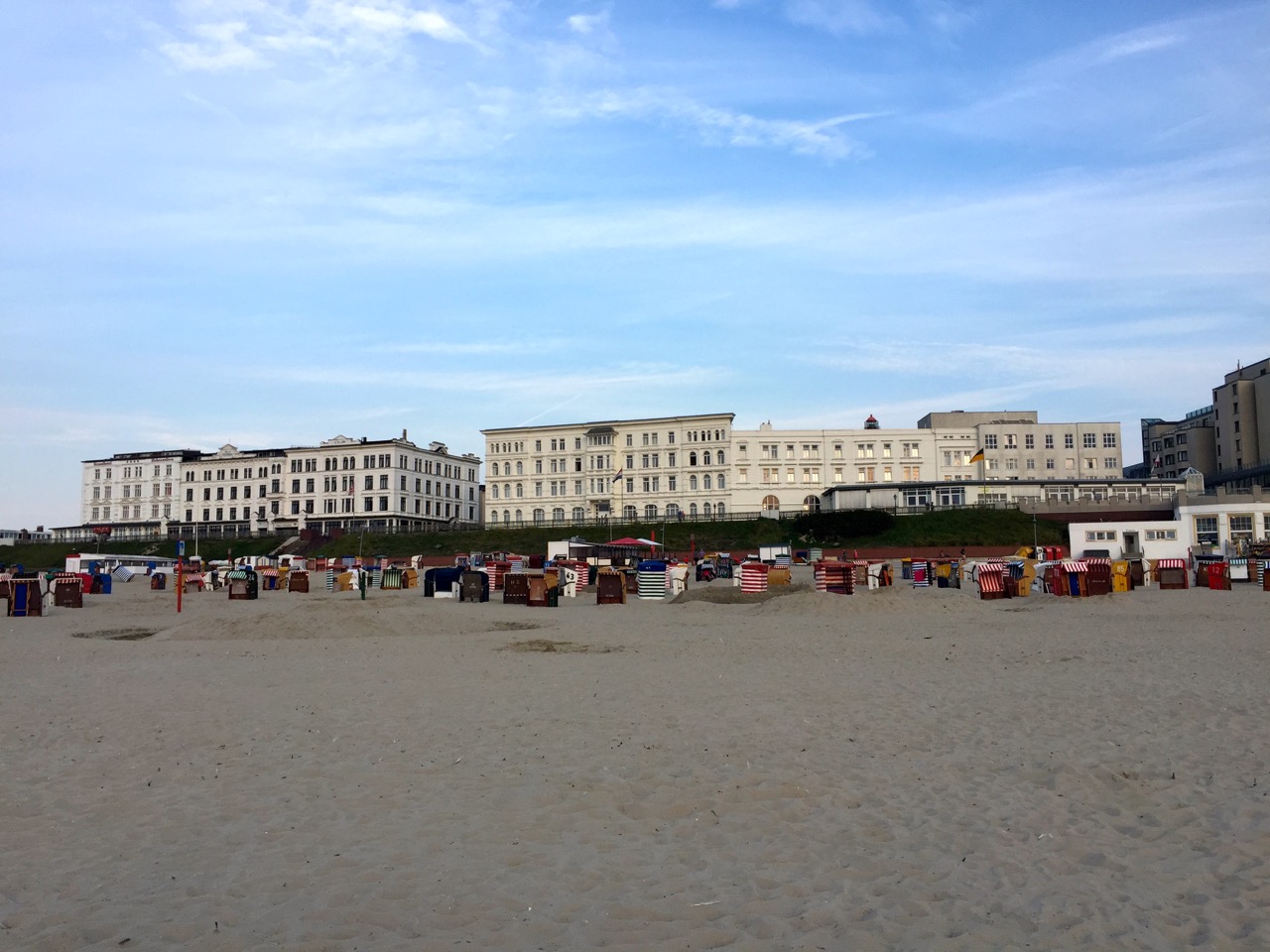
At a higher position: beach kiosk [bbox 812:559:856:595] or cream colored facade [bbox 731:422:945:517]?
cream colored facade [bbox 731:422:945:517]

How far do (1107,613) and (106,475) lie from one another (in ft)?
416

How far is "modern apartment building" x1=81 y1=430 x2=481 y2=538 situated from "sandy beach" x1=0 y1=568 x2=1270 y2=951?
3704 inches

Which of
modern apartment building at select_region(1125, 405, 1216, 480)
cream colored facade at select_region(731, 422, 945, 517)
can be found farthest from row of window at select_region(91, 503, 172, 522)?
modern apartment building at select_region(1125, 405, 1216, 480)

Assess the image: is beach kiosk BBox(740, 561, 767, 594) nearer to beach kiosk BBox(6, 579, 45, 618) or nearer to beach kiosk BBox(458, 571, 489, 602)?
beach kiosk BBox(458, 571, 489, 602)

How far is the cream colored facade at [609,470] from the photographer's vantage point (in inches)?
3954

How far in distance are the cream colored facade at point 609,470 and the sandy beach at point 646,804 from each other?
272 feet

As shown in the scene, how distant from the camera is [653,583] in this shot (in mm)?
37250

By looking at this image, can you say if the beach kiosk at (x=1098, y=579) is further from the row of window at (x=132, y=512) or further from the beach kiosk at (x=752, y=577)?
the row of window at (x=132, y=512)

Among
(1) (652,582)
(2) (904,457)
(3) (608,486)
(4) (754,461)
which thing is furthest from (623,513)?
(1) (652,582)

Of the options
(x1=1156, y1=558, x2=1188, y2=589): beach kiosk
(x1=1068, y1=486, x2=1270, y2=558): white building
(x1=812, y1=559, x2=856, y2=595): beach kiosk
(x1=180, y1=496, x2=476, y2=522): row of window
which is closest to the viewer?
(x1=812, y1=559, x2=856, y2=595): beach kiosk

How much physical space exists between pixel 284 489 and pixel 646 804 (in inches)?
4451

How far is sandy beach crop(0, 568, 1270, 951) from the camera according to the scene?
5.74m

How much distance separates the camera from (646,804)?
816 cm

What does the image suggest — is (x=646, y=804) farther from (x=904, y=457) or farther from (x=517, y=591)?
(x=904, y=457)
